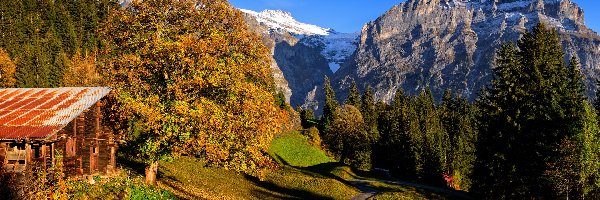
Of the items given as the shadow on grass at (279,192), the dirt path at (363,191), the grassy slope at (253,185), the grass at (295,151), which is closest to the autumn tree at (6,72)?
the grass at (295,151)

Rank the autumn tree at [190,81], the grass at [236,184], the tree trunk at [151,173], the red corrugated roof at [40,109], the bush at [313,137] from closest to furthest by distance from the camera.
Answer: the red corrugated roof at [40,109]
the autumn tree at [190,81]
the tree trunk at [151,173]
the grass at [236,184]
the bush at [313,137]

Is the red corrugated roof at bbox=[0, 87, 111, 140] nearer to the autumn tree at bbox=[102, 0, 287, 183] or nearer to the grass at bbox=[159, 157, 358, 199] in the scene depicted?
the autumn tree at bbox=[102, 0, 287, 183]

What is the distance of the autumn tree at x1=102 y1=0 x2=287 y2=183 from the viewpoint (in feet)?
85.8

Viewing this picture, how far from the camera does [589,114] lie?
4028cm

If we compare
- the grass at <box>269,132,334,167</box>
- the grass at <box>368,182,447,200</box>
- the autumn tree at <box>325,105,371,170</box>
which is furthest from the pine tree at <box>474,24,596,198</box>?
the grass at <box>269,132,334,167</box>

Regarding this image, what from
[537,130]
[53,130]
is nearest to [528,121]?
[537,130]

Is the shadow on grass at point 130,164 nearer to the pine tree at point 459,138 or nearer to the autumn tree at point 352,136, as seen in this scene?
the pine tree at point 459,138

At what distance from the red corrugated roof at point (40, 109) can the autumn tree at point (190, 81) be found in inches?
80.8

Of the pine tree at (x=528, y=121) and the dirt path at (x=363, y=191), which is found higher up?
the pine tree at (x=528, y=121)

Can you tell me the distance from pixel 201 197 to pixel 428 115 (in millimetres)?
83135

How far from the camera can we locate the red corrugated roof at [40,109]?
76.1ft

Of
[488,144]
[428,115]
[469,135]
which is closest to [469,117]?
Result: [469,135]

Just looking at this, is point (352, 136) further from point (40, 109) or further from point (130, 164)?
point (40, 109)

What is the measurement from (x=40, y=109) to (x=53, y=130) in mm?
3106
